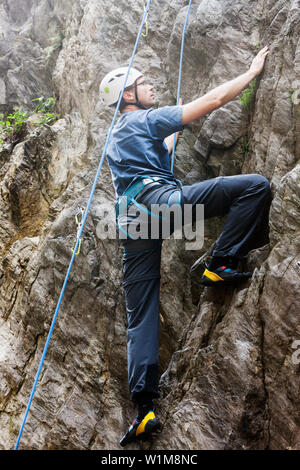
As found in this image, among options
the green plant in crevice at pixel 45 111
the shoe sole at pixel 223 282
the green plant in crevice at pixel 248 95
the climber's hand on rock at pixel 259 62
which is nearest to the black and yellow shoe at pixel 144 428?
the shoe sole at pixel 223 282

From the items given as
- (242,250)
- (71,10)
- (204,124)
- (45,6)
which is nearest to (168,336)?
(242,250)

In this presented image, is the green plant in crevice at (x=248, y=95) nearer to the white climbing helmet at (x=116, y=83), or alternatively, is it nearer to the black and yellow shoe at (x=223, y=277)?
the white climbing helmet at (x=116, y=83)

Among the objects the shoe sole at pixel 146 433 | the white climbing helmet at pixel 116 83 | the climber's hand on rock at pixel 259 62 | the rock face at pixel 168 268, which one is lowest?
the shoe sole at pixel 146 433

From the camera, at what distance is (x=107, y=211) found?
5.86m

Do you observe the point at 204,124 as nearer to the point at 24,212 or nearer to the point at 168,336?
the point at 168,336

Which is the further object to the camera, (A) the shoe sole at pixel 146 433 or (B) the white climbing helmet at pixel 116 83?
(B) the white climbing helmet at pixel 116 83

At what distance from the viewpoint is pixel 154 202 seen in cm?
391

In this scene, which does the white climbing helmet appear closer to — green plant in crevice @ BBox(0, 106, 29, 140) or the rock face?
the rock face

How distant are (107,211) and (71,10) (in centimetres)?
661

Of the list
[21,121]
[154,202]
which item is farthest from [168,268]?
[21,121]

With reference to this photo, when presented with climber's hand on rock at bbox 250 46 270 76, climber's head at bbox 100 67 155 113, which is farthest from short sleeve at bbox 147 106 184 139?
climber's hand on rock at bbox 250 46 270 76

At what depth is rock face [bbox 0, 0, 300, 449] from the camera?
345 centimetres

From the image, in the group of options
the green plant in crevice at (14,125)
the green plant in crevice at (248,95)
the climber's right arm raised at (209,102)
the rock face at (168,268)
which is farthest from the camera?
the green plant in crevice at (14,125)

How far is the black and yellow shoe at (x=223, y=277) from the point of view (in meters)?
3.81
